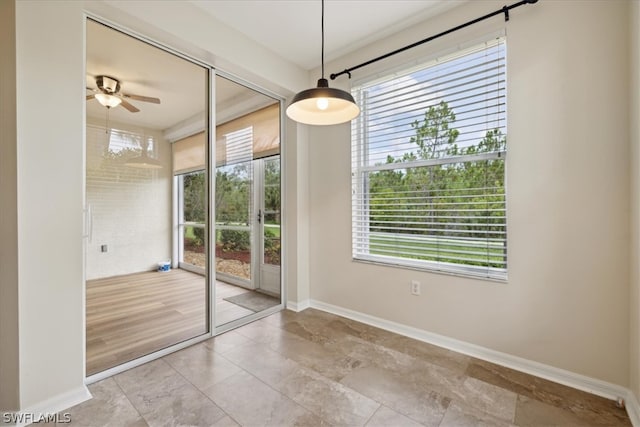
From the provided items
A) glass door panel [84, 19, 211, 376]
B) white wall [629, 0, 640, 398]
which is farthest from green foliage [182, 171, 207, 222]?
white wall [629, 0, 640, 398]

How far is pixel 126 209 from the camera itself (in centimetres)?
221

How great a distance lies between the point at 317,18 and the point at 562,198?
92.1 inches

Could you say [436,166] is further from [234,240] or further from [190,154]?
[190,154]

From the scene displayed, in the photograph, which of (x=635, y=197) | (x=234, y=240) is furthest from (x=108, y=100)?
(x=635, y=197)

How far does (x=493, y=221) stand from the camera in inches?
86.4

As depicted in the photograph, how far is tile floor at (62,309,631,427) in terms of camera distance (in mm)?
1600

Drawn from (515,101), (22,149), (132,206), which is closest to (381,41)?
(515,101)

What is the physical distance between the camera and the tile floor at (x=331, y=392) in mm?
1600

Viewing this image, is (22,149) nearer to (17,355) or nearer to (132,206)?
(132,206)

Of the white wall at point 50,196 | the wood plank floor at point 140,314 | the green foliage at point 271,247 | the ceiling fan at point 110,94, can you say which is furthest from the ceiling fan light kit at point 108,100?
the green foliage at point 271,247

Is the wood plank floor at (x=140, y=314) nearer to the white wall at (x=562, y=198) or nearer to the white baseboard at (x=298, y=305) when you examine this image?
the white baseboard at (x=298, y=305)

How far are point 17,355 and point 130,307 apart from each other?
2.82ft

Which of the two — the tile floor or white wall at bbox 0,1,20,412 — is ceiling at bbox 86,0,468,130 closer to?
white wall at bbox 0,1,20,412

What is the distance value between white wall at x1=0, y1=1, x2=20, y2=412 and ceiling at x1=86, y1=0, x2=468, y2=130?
0.46 metres
